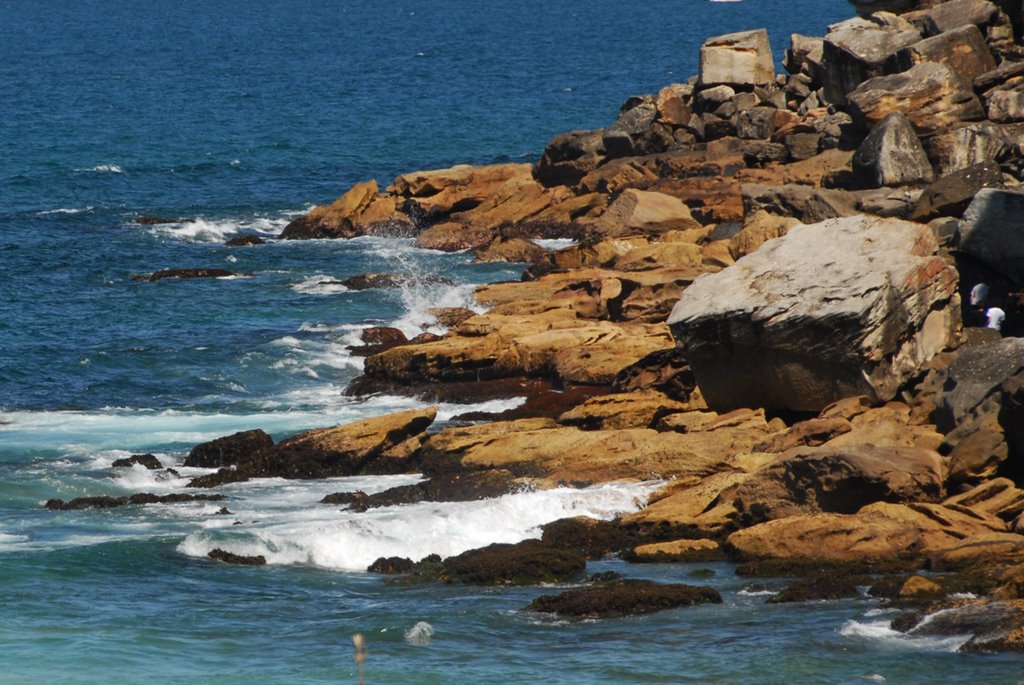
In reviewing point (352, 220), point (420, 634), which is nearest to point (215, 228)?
point (352, 220)

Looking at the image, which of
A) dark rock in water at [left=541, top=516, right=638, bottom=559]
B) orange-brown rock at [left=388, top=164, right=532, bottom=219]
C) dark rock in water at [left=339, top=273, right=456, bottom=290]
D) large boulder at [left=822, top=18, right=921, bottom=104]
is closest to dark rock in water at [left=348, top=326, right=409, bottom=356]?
dark rock in water at [left=339, top=273, right=456, bottom=290]

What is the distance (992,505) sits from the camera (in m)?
20.5

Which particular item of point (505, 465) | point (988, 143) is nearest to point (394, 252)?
point (988, 143)

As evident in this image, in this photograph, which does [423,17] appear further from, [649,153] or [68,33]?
[649,153]

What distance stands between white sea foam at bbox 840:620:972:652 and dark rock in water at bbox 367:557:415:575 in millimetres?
6528

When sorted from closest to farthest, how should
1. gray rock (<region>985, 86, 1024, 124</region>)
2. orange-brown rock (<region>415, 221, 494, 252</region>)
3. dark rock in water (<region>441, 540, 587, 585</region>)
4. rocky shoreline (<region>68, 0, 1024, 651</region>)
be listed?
rocky shoreline (<region>68, 0, 1024, 651</region>) < dark rock in water (<region>441, 540, 587, 585</region>) < gray rock (<region>985, 86, 1024, 124</region>) < orange-brown rock (<region>415, 221, 494, 252</region>)

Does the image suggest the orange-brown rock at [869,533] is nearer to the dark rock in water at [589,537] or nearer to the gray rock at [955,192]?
the dark rock in water at [589,537]

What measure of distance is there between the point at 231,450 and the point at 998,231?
13162mm

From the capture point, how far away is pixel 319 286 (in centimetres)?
4438

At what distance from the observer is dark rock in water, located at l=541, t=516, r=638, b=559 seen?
21516 millimetres

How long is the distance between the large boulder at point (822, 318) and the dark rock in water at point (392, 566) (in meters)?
6.03

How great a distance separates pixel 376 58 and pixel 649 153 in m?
73.2

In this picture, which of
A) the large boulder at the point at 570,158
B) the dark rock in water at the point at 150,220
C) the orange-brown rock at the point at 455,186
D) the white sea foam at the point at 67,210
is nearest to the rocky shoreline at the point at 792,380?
the large boulder at the point at 570,158

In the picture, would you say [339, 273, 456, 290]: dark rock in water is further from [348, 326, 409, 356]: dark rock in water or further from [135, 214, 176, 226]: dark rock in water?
[135, 214, 176, 226]: dark rock in water
